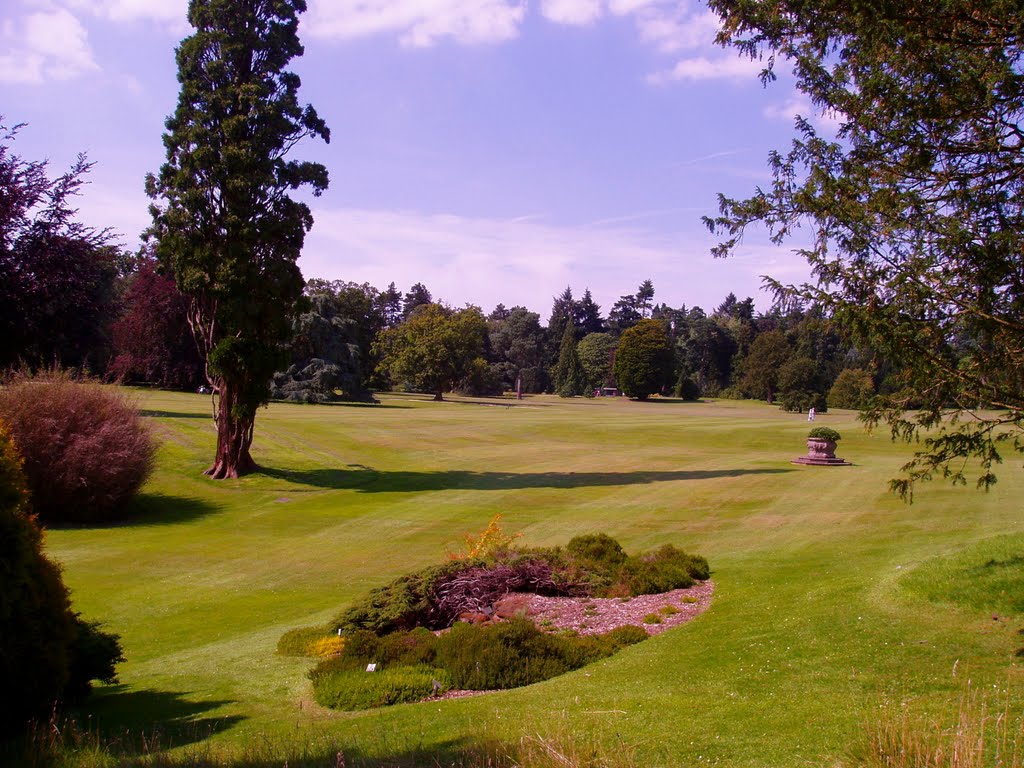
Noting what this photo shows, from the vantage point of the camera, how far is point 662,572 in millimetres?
12844

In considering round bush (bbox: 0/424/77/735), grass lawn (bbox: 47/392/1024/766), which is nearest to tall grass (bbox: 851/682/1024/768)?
grass lawn (bbox: 47/392/1024/766)

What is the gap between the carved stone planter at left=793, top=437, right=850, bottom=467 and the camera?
112 feet

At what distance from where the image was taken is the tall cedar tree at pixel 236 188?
27.7 meters

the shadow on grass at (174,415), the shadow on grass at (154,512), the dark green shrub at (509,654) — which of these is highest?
the shadow on grass at (174,415)

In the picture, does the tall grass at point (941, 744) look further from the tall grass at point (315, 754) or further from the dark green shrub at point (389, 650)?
the dark green shrub at point (389, 650)

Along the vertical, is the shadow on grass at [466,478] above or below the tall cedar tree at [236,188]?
below

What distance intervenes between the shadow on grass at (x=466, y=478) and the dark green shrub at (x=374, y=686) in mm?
20175

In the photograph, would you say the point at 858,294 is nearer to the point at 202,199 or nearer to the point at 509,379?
the point at 202,199

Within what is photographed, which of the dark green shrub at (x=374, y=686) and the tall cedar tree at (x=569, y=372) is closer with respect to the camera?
the dark green shrub at (x=374, y=686)

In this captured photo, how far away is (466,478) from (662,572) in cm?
1917

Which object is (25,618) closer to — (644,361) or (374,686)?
(374,686)

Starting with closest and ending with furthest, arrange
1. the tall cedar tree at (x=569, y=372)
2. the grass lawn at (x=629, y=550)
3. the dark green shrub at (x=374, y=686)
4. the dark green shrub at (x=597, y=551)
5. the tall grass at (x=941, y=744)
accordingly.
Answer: the tall grass at (x=941, y=744) < the grass lawn at (x=629, y=550) < the dark green shrub at (x=374, y=686) < the dark green shrub at (x=597, y=551) < the tall cedar tree at (x=569, y=372)

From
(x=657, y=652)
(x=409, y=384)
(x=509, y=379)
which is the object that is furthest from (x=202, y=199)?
(x=509, y=379)

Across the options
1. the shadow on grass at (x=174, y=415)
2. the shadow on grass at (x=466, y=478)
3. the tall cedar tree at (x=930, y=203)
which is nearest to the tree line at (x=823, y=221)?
the tall cedar tree at (x=930, y=203)
